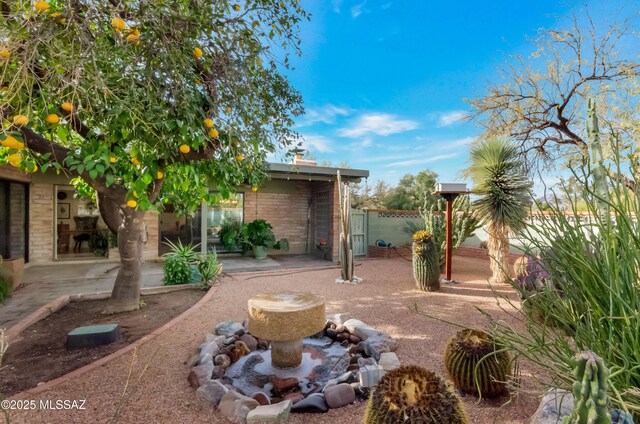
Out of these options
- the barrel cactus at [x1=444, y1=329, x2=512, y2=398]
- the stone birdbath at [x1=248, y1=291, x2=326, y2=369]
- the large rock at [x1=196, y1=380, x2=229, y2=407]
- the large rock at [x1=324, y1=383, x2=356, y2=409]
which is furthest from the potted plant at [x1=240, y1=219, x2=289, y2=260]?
the barrel cactus at [x1=444, y1=329, x2=512, y2=398]

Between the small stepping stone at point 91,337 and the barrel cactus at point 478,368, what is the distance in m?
4.00

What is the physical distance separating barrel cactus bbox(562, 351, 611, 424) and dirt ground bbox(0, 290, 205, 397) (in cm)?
380

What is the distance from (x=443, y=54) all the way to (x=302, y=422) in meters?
11.2

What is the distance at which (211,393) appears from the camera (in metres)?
2.76

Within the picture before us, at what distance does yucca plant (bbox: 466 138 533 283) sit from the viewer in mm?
7219

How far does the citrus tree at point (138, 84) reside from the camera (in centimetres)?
270

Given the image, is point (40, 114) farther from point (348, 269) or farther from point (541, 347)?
point (348, 269)

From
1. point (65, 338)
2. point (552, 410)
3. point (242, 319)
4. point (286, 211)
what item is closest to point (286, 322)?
point (242, 319)

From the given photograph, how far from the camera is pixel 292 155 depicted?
5098mm

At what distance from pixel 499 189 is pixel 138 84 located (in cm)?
751

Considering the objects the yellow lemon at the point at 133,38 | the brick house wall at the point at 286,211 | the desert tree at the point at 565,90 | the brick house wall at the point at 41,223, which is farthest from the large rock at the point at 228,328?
the desert tree at the point at 565,90

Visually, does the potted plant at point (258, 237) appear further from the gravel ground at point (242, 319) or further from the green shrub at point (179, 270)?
the green shrub at point (179, 270)

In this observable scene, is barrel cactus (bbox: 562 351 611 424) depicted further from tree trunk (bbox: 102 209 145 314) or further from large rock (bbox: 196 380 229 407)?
tree trunk (bbox: 102 209 145 314)

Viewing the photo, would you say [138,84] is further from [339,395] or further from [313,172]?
[313,172]
